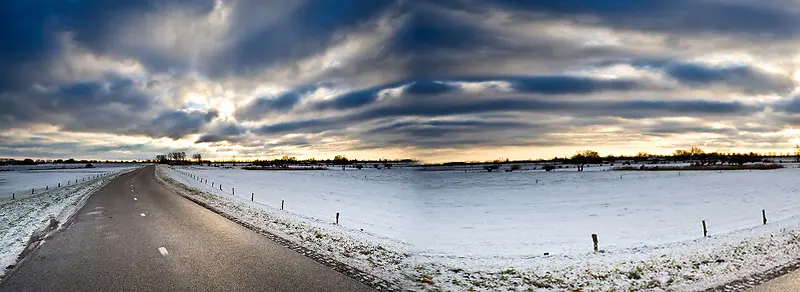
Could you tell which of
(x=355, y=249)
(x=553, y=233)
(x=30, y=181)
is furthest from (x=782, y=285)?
(x=30, y=181)

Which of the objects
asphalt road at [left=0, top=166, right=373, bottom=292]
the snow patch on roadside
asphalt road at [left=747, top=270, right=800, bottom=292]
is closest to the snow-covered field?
asphalt road at [left=0, top=166, right=373, bottom=292]

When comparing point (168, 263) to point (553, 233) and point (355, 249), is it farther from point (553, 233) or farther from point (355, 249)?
point (553, 233)

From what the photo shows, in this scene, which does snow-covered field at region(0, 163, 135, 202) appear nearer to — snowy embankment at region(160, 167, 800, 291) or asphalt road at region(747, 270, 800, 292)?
snowy embankment at region(160, 167, 800, 291)

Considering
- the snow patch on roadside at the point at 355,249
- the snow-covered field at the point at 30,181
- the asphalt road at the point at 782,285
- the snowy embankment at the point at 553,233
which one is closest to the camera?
the asphalt road at the point at 782,285

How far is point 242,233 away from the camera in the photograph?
57.2 ft

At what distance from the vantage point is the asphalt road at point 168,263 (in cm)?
991

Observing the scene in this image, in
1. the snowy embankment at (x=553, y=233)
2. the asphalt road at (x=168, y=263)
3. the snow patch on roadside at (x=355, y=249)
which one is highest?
the asphalt road at (x=168, y=263)

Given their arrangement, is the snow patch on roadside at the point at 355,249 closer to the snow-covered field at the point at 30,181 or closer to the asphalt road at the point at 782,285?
the asphalt road at the point at 782,285

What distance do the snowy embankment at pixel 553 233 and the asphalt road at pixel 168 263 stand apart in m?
1.73

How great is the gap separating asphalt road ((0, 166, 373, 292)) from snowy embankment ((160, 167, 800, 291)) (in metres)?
1.73

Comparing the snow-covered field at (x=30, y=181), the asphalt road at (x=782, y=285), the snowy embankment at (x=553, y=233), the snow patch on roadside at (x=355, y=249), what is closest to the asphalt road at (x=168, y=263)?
the snow patch on roadside at (x=355, y=249)

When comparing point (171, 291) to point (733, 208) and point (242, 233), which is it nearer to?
point (242, 233)

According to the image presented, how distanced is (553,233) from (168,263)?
21537 millimetres

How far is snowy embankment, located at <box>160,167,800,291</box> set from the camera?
12.3m
